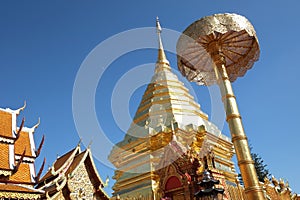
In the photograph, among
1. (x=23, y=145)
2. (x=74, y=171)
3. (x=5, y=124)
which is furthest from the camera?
(x=74, y=171)

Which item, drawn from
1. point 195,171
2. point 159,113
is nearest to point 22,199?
point 195,171

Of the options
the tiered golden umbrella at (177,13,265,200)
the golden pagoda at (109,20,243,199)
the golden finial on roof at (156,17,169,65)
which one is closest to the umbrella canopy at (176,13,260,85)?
the tiered golden umbrella at (177,13,265,200)

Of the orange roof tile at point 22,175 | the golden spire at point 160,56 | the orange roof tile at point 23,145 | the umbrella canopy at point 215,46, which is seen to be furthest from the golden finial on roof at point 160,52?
the orange roof tile at point 22,175

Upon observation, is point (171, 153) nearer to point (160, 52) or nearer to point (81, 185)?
point (81, 185)

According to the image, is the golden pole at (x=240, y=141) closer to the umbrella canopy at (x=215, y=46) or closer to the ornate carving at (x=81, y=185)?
the umbrella canopy at (x=215, y=46)

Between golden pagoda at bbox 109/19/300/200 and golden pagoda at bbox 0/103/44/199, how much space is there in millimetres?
4200

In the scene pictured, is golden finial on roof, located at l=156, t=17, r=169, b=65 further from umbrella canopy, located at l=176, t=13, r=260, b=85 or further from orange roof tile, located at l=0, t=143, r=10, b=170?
orange roof tile, located at l=0, t=143, r=10, b=170

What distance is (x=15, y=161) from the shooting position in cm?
854

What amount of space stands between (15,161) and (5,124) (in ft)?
3.68

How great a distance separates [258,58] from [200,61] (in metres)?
1.86

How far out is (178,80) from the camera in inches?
747

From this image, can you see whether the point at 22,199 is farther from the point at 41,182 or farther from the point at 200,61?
the point at 200,61

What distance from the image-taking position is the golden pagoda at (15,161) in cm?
756

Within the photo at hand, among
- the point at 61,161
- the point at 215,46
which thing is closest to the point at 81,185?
the point at 61,161
